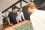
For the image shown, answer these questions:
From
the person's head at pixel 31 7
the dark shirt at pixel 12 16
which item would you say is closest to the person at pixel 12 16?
the dark shirt at pixel 12 16

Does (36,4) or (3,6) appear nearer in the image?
(3,6)

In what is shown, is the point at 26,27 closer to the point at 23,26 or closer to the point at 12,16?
the point at 23,26

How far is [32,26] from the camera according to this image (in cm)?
94

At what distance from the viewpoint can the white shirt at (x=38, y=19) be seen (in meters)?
0.93

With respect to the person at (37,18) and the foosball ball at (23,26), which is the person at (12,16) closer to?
the foosball ball at (23,26)

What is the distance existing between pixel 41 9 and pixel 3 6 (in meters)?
0.31

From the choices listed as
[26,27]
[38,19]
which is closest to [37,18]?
[38,19]

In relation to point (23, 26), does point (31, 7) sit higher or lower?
higher

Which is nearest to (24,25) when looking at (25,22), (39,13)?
(25,22)

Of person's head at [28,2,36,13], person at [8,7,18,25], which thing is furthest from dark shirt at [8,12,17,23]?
person's head at [28,2,36,13]

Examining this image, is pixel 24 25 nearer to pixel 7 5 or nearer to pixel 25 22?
pixel 25 22

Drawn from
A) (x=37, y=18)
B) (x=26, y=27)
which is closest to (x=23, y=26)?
(x=26, y=27)

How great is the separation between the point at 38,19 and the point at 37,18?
0.01 m

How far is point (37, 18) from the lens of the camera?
94 centimetres
